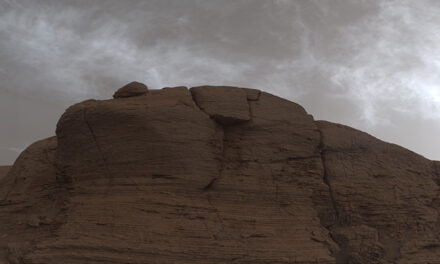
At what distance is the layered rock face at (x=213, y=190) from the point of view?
35.3 ft

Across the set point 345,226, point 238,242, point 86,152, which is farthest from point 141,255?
point 345,226

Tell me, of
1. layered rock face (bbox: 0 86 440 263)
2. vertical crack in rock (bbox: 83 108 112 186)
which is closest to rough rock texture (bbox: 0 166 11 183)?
layered rock face (bbox: 0 86 440 263)

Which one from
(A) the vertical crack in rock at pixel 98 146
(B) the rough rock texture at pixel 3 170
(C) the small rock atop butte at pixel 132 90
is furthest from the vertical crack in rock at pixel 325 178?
(B) the rough rock texture at pixel 3 170

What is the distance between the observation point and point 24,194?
45.0 ft

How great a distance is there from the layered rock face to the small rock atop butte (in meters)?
0.14

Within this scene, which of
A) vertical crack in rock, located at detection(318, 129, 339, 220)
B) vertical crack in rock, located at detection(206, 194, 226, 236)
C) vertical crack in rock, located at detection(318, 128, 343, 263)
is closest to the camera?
vertical crack in rock, located at detection(206, 194, 226, 236)

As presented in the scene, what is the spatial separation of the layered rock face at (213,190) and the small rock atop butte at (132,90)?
0.48 feet

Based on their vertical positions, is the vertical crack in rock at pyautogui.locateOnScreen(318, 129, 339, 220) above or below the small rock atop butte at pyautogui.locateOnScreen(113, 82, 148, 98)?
below

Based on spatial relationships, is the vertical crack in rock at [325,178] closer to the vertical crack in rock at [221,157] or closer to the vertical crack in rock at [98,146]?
the vertical crack in rock at [221,157]

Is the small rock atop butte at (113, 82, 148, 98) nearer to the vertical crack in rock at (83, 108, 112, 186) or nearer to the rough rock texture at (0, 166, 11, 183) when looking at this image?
the vertical crack in rock at (83, 108, 112, 186)

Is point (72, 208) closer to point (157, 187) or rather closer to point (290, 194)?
point (157, 187)

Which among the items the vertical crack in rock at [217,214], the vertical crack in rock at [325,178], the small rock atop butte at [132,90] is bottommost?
the vertical crack in rock at [217,214]

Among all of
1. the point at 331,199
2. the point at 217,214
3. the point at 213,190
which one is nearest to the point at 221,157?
the point at 213,190

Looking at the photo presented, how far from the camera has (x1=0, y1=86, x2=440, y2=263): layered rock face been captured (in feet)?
35.3
